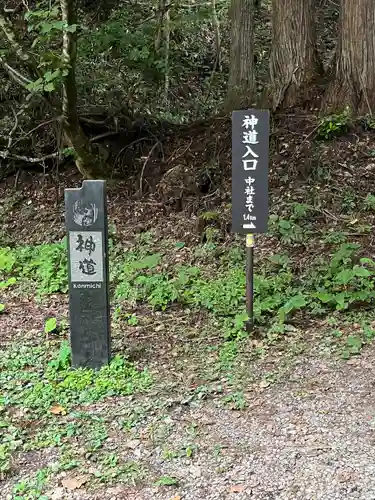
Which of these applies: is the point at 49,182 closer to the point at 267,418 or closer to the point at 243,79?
the point at 243,79

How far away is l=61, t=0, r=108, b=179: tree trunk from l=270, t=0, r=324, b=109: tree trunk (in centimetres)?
305

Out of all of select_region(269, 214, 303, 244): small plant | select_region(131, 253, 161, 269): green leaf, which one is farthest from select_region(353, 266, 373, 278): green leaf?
select_region(131, 253, 161, 269): green leaf

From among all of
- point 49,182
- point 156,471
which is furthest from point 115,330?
point 49,182

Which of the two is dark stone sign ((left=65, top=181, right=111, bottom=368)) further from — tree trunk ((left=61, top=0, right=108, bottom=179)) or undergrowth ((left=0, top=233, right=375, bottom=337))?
tree trunk ((left=61, top=0, right=108, bottom=179))

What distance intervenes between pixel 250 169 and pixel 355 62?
418 centimetres

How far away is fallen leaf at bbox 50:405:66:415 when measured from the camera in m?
4.11

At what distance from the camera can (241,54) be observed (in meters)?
9.56

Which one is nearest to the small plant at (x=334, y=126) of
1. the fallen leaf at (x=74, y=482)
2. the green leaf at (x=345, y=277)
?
the green leaf at (x=345, y=277)

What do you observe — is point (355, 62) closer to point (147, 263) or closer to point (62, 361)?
point (147, 263)

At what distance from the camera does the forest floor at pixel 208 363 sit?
3406 mm

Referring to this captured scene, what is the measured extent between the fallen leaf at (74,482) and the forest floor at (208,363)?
0.01m

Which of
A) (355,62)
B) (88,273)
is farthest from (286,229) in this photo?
(88,273)

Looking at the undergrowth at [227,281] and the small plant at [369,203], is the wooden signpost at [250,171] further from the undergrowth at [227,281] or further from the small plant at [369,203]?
the small plant at [369,203]

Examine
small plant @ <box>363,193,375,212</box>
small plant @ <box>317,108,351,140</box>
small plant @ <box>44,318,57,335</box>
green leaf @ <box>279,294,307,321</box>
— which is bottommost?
small plant @ <box>44,318,57,335</box>
